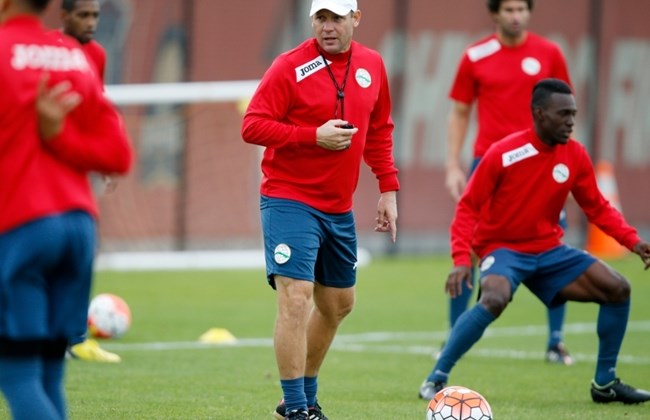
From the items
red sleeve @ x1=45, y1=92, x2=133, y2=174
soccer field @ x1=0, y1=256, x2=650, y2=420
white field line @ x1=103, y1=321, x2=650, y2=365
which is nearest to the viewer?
red sleeve @ x1=45, y1=92, x2=133, y2=174

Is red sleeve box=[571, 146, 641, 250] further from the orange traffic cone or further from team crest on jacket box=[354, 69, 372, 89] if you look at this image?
the orange traffic cone

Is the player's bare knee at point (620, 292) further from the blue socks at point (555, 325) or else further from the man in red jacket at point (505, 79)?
the blue socks at point (555, 325)

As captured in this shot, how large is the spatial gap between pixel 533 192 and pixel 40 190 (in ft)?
13.1

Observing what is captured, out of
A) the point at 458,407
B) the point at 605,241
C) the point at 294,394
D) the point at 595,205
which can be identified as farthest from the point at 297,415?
the point at 605,241

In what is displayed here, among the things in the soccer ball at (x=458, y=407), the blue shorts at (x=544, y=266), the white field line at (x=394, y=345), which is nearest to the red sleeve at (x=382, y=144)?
the blue shorts at (x=544, y=266)

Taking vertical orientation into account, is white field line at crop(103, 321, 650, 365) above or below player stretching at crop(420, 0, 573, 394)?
below

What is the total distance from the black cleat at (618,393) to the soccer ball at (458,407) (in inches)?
58.9

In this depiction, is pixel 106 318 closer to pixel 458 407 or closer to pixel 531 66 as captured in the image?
pixel 531 66

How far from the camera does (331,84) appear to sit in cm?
679

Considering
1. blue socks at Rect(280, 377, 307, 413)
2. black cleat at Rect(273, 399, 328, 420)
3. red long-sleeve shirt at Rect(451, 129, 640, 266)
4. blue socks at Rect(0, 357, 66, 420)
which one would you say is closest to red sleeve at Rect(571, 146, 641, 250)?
red long-sleeve shirt at Rect(451, 129, 640, 266)

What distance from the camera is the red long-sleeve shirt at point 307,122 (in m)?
6.59

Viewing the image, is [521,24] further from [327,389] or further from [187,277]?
[187,277]

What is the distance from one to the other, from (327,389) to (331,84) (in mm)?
2303

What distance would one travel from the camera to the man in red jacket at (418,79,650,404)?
7.73 meters
